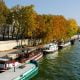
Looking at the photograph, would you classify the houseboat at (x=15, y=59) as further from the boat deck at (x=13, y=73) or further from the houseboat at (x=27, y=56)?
the boat deck at (x=13, y=73)

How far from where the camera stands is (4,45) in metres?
79.0

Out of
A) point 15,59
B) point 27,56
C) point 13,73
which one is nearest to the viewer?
point 13,73

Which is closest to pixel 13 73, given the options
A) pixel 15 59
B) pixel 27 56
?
pixel 15 59

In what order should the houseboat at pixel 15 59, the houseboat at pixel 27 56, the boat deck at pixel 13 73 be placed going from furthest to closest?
the houseboat at pixel 27 56 → the houseboat at pixel 15 59 → the boat deck at pixel 13 73

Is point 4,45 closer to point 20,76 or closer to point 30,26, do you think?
point 30,26

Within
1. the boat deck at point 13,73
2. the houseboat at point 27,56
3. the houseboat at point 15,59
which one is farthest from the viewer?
the houseboat at point 27,56

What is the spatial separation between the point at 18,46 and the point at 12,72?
41.4m

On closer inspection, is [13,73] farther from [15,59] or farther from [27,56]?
[27,56]

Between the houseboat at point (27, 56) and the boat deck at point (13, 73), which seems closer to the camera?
the boat deck at point (13, 73)

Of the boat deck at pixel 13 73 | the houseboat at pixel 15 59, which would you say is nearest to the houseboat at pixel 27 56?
the houseboat at pixel 15 59

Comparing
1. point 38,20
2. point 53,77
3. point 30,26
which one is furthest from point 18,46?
point 53,77

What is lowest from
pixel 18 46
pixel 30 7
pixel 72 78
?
pixel 72 78

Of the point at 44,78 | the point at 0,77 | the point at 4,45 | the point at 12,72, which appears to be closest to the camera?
the point at 0,77

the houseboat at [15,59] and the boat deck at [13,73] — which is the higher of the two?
the houseboat at [15,59]
